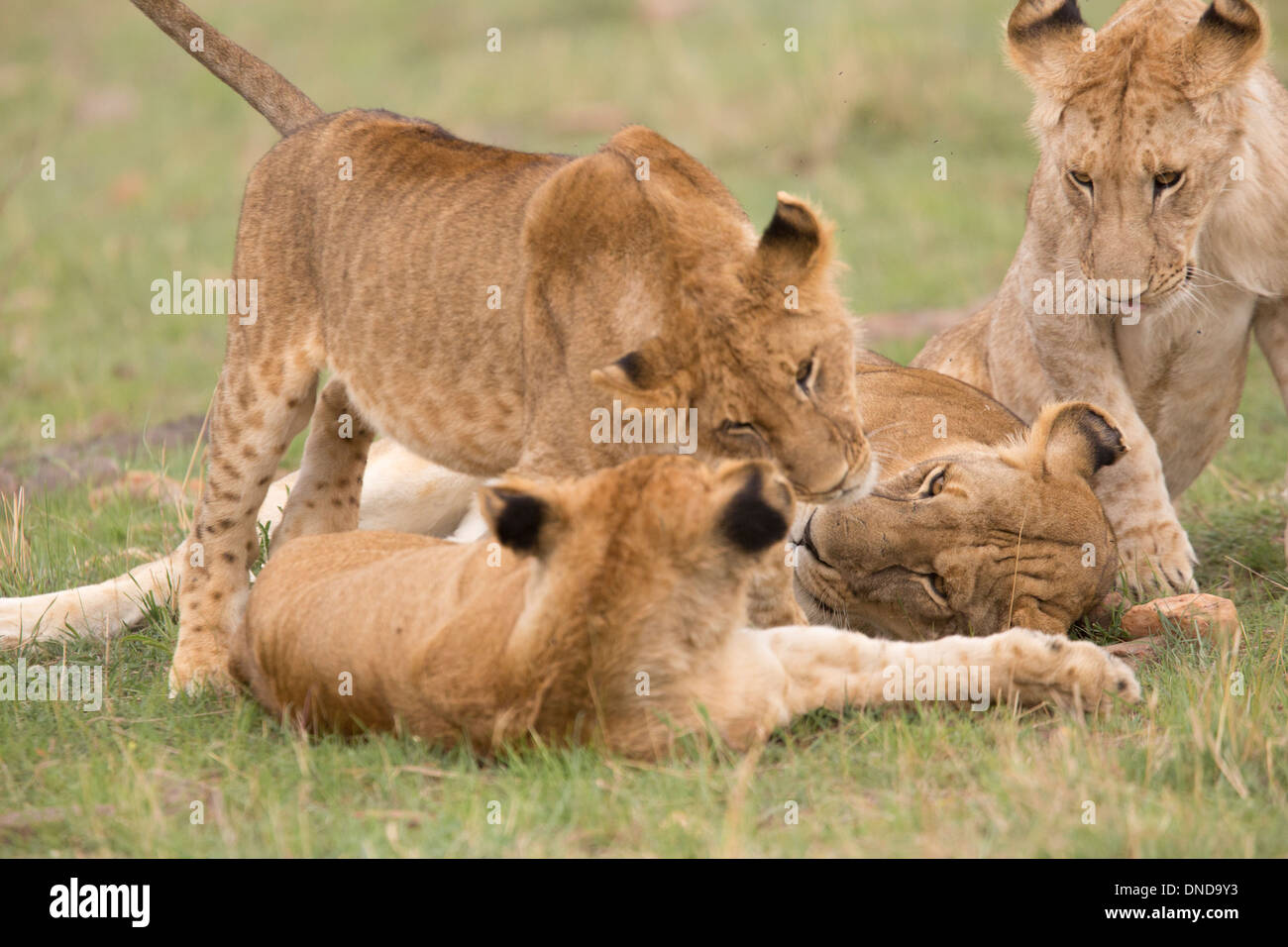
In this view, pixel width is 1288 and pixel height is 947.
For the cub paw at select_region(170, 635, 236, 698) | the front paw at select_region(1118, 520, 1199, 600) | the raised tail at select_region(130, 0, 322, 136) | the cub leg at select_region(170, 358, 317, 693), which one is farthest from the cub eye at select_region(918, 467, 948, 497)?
the raised tail at select_region(130, 0, 322, 136)

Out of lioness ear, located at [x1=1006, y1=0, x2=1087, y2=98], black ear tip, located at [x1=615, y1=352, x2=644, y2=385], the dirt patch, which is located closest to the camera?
black ear tip, located at [x1=615, y1=352, x2=644, y2=385]

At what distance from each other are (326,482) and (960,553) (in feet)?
6.27

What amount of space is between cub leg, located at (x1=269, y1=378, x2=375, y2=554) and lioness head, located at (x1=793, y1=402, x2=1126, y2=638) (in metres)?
1.42

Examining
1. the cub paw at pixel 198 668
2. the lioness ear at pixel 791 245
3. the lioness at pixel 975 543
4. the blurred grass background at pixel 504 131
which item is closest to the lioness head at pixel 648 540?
the lioness ear at pixel 791 245

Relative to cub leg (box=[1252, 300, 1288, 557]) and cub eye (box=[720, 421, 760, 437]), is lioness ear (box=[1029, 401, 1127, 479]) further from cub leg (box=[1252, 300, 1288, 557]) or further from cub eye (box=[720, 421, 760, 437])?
cub eye (box=[720, 421, 760, 437])

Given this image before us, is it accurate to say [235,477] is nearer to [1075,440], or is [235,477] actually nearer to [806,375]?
[806,375]

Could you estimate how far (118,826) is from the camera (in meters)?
2.85

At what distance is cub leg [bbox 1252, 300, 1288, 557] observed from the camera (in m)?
4.51

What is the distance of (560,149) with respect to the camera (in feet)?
43.9

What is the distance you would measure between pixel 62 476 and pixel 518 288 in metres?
3.68

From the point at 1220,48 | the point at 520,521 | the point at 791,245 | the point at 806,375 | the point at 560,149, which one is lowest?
the point at 520,521

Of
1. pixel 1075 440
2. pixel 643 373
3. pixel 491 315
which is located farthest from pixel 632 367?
pixel 1075 440

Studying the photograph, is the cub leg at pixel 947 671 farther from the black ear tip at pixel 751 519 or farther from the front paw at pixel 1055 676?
the black ear tip at pixel 751 519
